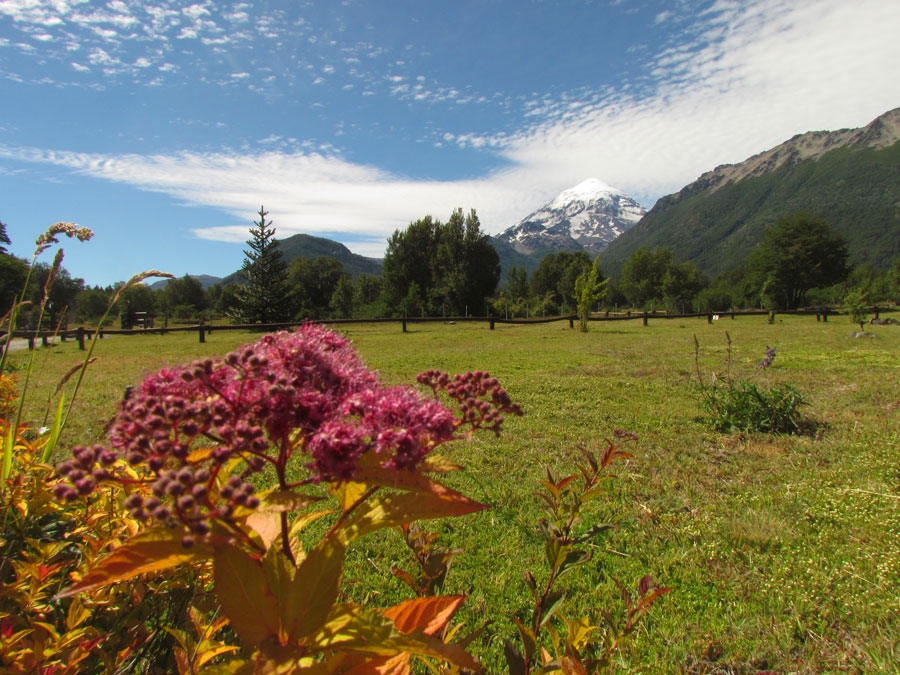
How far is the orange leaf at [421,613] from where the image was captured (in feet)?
2.92

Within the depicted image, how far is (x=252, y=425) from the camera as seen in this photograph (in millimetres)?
751

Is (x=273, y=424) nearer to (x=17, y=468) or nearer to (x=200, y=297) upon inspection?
(x=17, y=468)

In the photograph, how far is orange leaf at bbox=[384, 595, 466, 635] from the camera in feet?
2.92

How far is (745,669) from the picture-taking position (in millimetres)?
1991

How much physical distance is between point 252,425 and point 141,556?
23 centimetres

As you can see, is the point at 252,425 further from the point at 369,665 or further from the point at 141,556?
the point at 369,665

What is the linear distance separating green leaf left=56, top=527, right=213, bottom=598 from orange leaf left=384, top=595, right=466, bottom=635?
16.5 inches

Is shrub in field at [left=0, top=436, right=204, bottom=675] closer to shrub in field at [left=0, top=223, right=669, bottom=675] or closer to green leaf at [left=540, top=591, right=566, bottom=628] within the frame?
shrub in field at [left=0, top=223, right=669, bottom=675]

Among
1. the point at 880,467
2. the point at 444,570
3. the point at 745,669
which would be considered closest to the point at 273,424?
the point at 444,570

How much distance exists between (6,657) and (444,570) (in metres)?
0.92

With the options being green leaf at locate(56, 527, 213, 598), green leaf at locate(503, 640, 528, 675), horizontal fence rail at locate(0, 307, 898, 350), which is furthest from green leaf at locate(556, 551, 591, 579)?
horizontal fence rail at locate(0, 307, 898, 350)

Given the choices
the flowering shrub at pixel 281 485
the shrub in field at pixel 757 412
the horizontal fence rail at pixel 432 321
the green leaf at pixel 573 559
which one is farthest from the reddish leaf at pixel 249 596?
the horizontal fence rail at pixel 432 321

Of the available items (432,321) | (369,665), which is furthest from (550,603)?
(432,321)

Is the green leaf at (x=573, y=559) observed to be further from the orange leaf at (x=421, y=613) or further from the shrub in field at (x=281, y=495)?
the orange leaf at (x=421, y=613)
